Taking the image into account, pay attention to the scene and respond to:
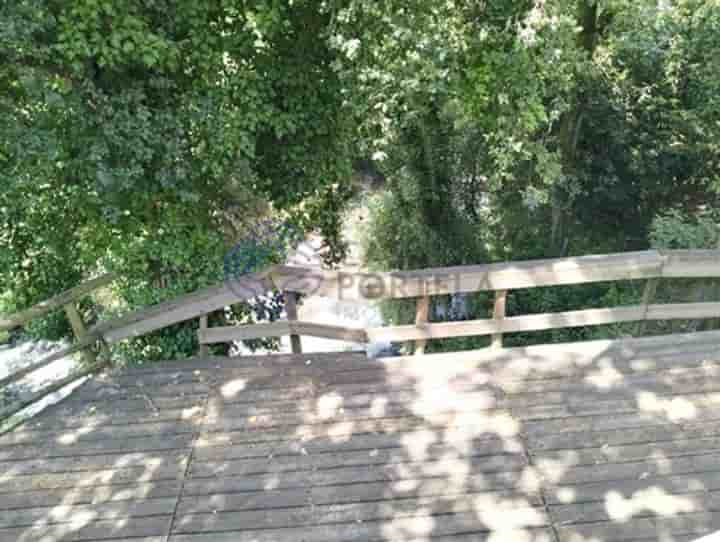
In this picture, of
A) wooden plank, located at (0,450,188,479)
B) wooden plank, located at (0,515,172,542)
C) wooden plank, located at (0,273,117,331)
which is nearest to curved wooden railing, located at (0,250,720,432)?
wooden plank, located at (0,273,117,331)

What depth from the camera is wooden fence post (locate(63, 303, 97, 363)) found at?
336cm

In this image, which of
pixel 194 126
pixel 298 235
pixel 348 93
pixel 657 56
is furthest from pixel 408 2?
pixel 657 56

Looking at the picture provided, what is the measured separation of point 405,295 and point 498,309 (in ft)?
2.02

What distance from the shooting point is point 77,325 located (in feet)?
11.2

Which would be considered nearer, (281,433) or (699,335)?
(281,433)

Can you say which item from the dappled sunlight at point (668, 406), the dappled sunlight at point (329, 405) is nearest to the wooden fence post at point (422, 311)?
the dappled sunlight at point (329, 405)

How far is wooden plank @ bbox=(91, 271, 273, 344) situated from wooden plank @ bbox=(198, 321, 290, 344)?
0.53 ft

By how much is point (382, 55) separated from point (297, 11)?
0.76 metres

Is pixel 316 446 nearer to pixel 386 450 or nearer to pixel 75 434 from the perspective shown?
pixel 386 450

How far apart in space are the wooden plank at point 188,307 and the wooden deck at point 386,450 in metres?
0.33

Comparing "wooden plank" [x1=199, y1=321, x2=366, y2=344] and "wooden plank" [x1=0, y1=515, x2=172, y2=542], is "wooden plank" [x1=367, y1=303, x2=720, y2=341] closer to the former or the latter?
"wooden plank" [x1=199, y1=321, x2=366, y2=344]

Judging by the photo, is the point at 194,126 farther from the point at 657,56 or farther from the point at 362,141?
the point at 657,56

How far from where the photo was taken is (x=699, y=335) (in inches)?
135

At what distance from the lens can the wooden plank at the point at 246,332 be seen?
11.4 ft
